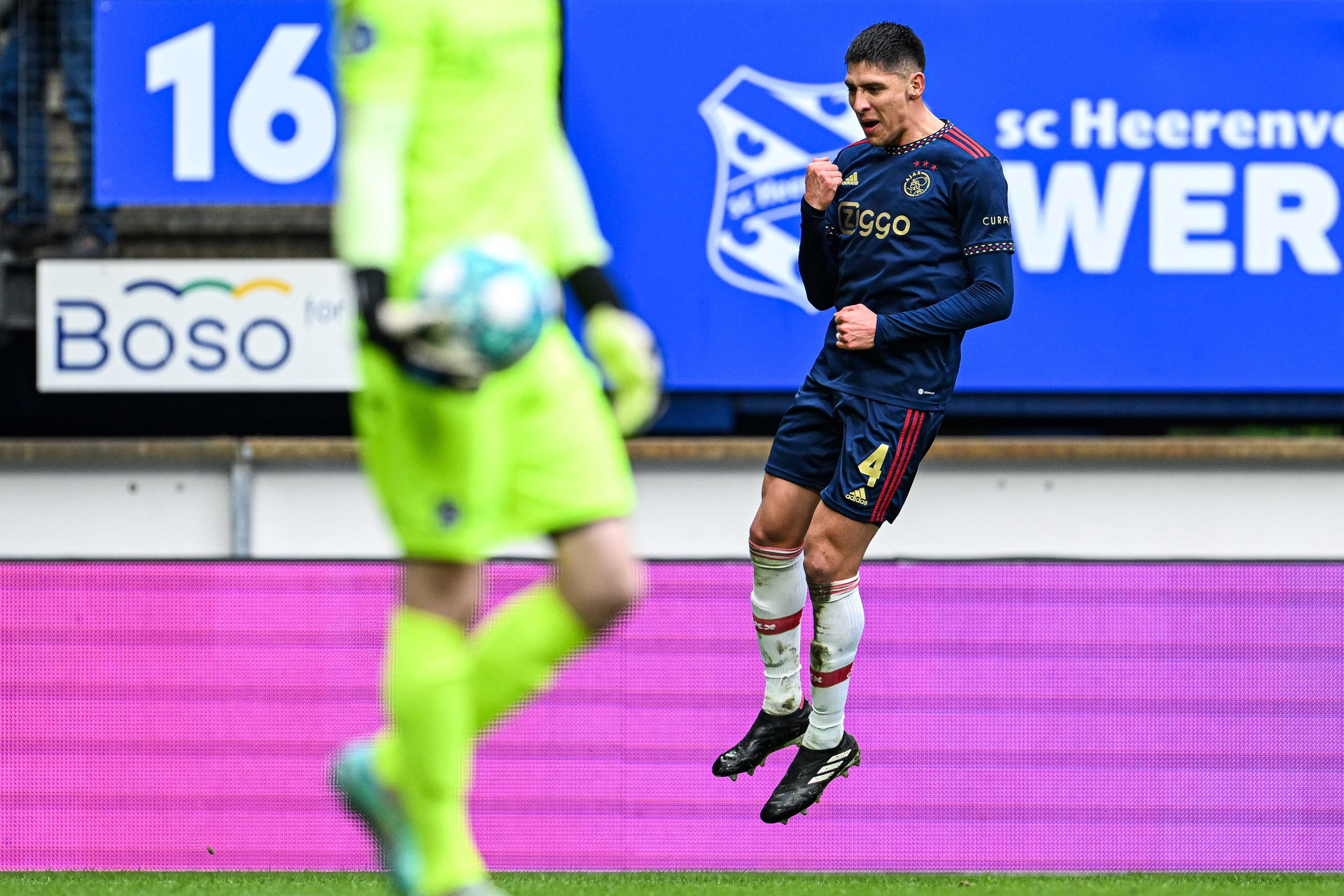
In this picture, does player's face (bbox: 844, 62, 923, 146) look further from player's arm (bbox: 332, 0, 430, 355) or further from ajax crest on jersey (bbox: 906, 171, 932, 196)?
player's arm (bbox: 332, 0, 430, 355)

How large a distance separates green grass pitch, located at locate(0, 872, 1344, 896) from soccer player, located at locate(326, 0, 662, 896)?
1.85 meters

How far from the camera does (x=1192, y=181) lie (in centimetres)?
774

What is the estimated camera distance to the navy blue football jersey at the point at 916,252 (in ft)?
12.6

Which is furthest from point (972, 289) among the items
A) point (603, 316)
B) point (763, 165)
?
point (763, 165)

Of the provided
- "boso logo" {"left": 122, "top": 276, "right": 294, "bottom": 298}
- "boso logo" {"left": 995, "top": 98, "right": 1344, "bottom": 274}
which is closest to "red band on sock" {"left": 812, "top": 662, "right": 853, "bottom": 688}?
"boso logo" {"left": 995, "top": 98, "right": 1344, "bottom": 274}

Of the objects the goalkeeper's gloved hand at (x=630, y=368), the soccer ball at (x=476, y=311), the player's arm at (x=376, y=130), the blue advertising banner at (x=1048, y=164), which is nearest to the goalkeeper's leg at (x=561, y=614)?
the goalkeeper's gloved hand at (x=630, y=368)

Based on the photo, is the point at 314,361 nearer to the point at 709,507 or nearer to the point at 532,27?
the point at 709,507

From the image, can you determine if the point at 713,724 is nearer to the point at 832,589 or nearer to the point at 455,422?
the point at 832,589

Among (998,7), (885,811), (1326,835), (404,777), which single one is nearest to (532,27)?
(404,777)

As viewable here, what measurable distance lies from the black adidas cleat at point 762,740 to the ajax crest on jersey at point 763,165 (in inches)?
152

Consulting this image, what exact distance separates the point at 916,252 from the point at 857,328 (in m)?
0.26

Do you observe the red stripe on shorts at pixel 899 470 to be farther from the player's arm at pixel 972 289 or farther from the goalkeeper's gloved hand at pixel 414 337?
the goalkeeper's gloved hand at pixel 414 337

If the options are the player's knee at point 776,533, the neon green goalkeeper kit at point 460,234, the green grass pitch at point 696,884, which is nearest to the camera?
the neon green goalkeeper kit at point 460,234

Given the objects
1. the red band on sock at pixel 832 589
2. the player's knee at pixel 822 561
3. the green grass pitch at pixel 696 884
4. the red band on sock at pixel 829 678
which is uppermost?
the player's knee at pixel 822 561
